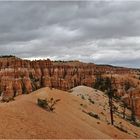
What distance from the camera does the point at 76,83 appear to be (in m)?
137

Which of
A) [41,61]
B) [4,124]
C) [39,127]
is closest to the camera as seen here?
[4,124]

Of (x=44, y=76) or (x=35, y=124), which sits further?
(x=44, y=76)

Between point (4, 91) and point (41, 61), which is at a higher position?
A: point (41, 61)

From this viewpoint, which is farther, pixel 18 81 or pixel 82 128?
pixel 18 81

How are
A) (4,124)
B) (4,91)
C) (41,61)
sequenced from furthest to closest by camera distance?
(41,61), (4,91), (4,124)

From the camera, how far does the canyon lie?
12150 cm

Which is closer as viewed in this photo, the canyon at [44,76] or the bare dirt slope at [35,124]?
the bare dirt slope at [35,124]

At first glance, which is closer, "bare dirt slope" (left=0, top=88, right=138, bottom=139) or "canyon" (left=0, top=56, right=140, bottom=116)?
"bare dirt slope" (left=0, top=88, right=138, bottom=139)

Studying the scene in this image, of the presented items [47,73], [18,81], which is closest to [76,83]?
[47,73]

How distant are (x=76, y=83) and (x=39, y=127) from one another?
381ft

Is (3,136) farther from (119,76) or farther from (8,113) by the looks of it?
(119,76)

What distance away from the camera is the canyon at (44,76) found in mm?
121500

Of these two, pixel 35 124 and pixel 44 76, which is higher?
pixel 35 124

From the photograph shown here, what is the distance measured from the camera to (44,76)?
133m
